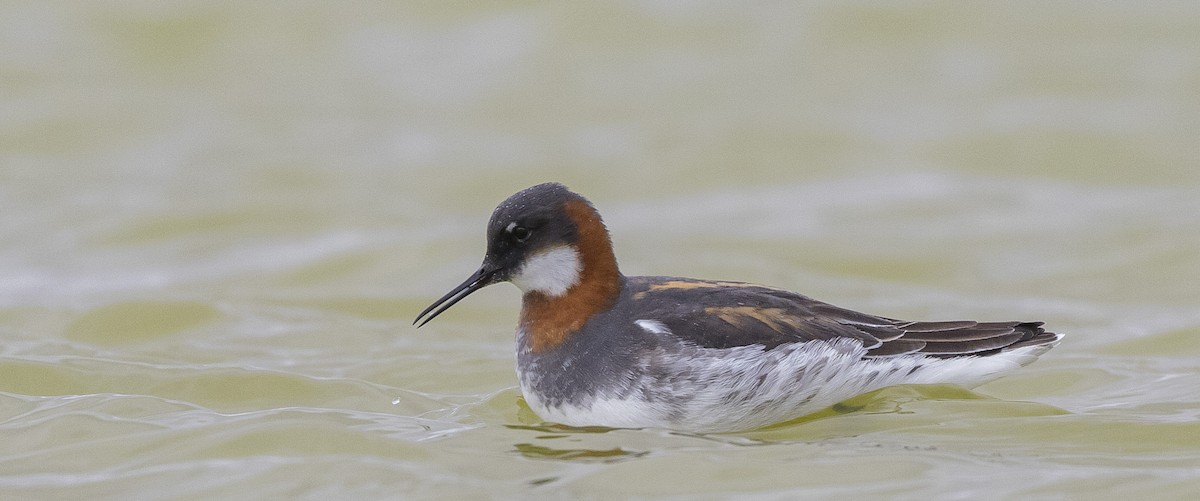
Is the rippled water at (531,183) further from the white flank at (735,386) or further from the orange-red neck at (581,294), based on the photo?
the orange-red neck at (581,294)

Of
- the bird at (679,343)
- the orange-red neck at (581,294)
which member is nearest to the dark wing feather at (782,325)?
the bird at (679,343)

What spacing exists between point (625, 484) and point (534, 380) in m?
1.05

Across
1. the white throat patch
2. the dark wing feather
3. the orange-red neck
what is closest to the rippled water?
the dark wing feather

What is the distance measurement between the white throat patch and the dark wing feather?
30 centimetres

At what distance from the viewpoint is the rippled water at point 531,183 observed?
6184 mm

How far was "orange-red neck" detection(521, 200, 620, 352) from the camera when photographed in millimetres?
6738

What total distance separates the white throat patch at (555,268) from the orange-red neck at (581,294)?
0.02m

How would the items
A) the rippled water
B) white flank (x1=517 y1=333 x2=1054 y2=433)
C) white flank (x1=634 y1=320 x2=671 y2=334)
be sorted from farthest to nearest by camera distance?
white flank (x1=634 y1=320 x2=671 y2=334) < white flank (x1=517 y1=333 x2=1054 y2=433) < the rippled water

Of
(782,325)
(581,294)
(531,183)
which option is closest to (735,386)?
(782,325)

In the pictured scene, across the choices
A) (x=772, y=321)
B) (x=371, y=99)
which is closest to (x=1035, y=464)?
(x=772, y=321)

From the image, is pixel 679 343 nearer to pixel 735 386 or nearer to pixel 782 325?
pixel 735 386

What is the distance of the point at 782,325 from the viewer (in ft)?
21.7

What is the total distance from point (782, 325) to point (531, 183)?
5.54m

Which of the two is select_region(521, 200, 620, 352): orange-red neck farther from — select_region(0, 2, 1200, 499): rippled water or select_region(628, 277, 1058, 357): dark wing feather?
select_region(0, 2, 1200, 499): rippled water
